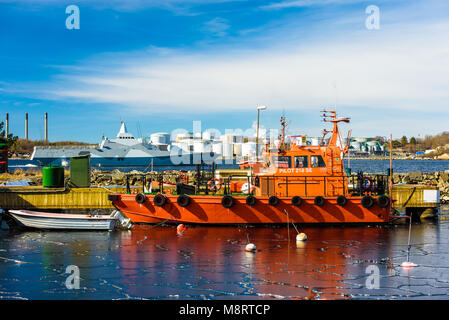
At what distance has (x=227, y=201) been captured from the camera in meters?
17.3

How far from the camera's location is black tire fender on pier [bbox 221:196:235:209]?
17.3 metres

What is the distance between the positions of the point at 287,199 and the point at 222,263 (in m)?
5.72

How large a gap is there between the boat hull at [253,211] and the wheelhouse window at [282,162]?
1.36 metres

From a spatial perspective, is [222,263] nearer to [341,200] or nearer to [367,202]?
[341,200]

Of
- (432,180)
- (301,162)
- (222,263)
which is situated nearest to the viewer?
(222,263)

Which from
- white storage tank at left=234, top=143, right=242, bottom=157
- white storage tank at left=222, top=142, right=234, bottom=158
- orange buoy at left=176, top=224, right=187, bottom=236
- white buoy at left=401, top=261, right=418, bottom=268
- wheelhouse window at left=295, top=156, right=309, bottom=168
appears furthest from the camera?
white storage tank at left=234, top=143, right=242, bottom=157

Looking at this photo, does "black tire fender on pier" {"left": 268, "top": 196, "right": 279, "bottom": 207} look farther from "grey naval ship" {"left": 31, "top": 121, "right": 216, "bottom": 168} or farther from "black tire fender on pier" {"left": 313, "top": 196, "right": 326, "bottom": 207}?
"grey naval ship" {"left": 31, "top": 121, "right": 216, "bottom": 168}

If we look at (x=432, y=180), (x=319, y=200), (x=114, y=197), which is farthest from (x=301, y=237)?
(x=432, y=180)

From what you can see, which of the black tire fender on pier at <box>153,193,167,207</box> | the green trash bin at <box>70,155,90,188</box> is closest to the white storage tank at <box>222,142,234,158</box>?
the green trash bin at <box>70,155,90,188</box>

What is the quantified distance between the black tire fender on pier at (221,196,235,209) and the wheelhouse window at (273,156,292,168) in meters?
2.34

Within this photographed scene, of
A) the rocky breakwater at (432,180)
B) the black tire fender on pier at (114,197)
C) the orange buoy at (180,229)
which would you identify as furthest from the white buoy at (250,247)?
the rocky breakwater at (432,180)

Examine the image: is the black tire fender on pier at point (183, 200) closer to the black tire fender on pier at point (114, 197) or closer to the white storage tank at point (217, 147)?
the black tire fender on pier at point (114, 197)

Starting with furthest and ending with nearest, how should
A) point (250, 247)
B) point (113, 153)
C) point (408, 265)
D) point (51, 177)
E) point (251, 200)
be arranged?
point (113, 153), point (51, 177), point (251, 200), point (250, 247), point (408, 265)
